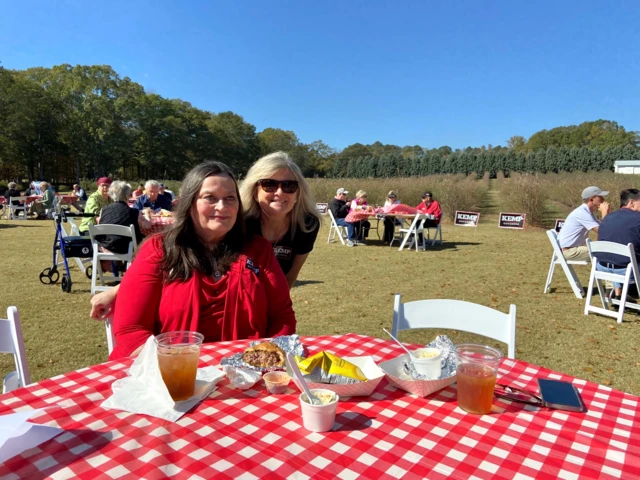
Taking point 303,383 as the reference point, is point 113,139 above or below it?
above

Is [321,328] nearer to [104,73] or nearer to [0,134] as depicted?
[0,134]

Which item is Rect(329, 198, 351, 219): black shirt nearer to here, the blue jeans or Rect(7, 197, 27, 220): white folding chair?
the blue jeans

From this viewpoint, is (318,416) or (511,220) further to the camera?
(511,220)

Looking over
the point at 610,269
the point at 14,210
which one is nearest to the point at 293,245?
the point at 610,269


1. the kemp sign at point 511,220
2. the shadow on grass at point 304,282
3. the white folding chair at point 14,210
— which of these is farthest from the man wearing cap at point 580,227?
the white folding chair at point 14,210

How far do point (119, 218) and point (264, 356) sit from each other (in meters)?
5.43

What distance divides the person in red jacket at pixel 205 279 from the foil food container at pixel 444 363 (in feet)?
2.76

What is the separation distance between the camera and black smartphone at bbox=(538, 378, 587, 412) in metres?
1.32

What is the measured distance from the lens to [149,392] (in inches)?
50.9

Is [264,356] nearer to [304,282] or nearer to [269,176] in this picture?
[269,176]

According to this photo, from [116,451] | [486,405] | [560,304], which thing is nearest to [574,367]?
[560,304]

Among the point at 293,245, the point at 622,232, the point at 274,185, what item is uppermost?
the point at 274,185

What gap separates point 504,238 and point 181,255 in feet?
41.0

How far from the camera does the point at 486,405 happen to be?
50.2 inches
